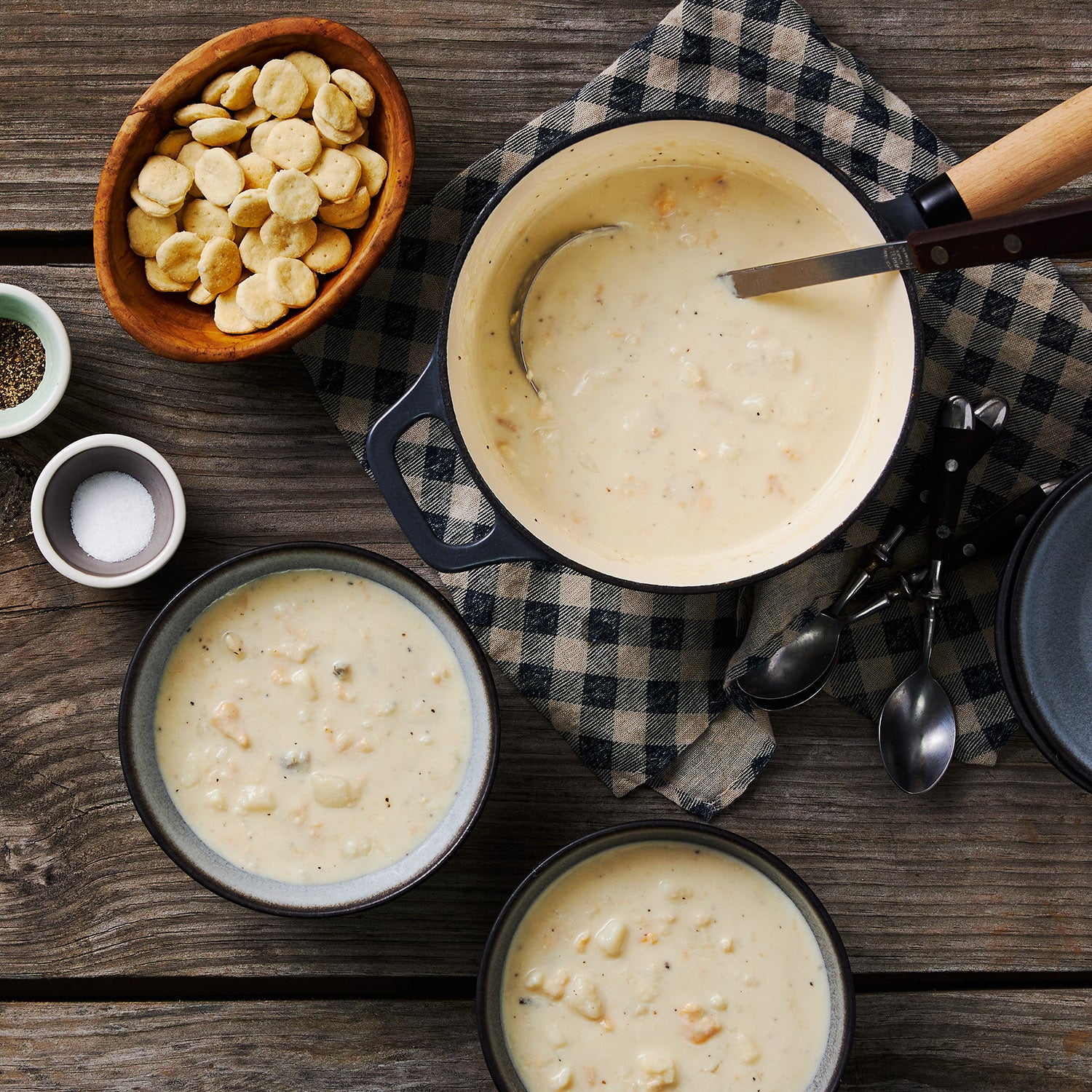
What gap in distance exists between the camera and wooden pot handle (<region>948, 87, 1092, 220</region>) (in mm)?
1015

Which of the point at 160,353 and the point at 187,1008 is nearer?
the point at 160,353

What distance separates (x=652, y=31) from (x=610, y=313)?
42 cm

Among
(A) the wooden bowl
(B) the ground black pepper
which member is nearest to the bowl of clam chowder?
(A) the wooden bowl

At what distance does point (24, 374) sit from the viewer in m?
1.32

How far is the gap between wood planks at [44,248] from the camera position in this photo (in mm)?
1389

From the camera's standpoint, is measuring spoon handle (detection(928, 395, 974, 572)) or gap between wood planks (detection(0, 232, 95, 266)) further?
gap between wood planks (detection(0, 232, 95, 266))

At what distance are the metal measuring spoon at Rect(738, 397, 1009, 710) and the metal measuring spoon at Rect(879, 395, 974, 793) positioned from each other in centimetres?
4

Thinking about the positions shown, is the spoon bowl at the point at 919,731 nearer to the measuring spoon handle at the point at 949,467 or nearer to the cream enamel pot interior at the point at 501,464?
the measuring spoon handle at the point at 949,467

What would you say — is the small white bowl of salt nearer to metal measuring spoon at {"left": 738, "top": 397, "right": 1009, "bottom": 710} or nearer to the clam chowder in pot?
the clam chowder in pot

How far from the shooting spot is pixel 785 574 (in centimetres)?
132

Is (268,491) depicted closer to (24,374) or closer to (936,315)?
(24,374)

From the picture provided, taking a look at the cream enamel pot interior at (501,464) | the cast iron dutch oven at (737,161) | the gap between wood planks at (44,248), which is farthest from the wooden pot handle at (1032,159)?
the gap between wood planks at (44,248)

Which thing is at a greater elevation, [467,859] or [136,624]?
[136,624]

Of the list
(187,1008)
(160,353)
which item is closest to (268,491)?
(160,353)
